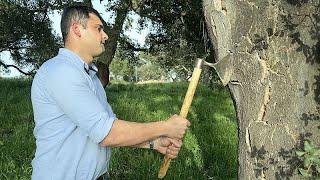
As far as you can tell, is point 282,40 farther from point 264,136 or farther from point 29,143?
point 29,143

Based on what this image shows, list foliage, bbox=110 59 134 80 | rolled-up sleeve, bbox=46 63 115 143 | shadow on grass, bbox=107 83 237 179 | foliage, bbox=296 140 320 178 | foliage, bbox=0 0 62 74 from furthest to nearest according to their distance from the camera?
foliage, bbox=110 59 134 80 → foliage, bbox=0 0 62 74 → shadow on grass, bbox=107 83 237 179 → rolled-up sleeve, bbox=46 63 115 143 → foliage, bbox=296 140 320 178

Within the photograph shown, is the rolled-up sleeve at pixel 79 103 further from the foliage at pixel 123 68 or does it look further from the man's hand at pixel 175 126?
the foliage at pixel 123 68

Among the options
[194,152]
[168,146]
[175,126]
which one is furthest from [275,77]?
[194,152]

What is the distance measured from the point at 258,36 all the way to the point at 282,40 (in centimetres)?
16

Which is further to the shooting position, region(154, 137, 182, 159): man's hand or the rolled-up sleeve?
region(154, 137, 182, 159): man's hand

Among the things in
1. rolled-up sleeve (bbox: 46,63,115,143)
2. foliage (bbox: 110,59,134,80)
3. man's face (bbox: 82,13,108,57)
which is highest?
man's face (bbox: 82,13,108,57)

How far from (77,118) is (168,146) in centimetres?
96

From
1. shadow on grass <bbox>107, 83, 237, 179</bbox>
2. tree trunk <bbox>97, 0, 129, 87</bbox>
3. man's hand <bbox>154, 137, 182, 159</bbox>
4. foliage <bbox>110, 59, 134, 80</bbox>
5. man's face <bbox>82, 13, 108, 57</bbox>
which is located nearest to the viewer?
man's face <bbox>82, 13, 108, 57</bbox>

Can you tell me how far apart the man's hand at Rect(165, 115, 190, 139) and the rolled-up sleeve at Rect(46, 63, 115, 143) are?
17.1 inches

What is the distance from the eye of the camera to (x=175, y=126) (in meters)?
3.26

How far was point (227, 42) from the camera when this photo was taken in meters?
3.46

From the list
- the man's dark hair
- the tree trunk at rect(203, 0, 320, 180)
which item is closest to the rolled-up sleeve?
the man's dark hair

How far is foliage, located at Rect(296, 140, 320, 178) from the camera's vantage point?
2.80 m

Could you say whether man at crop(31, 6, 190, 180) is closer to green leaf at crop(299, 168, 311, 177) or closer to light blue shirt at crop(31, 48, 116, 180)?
light blue shirt at crop(31, 48, 116, 180)
